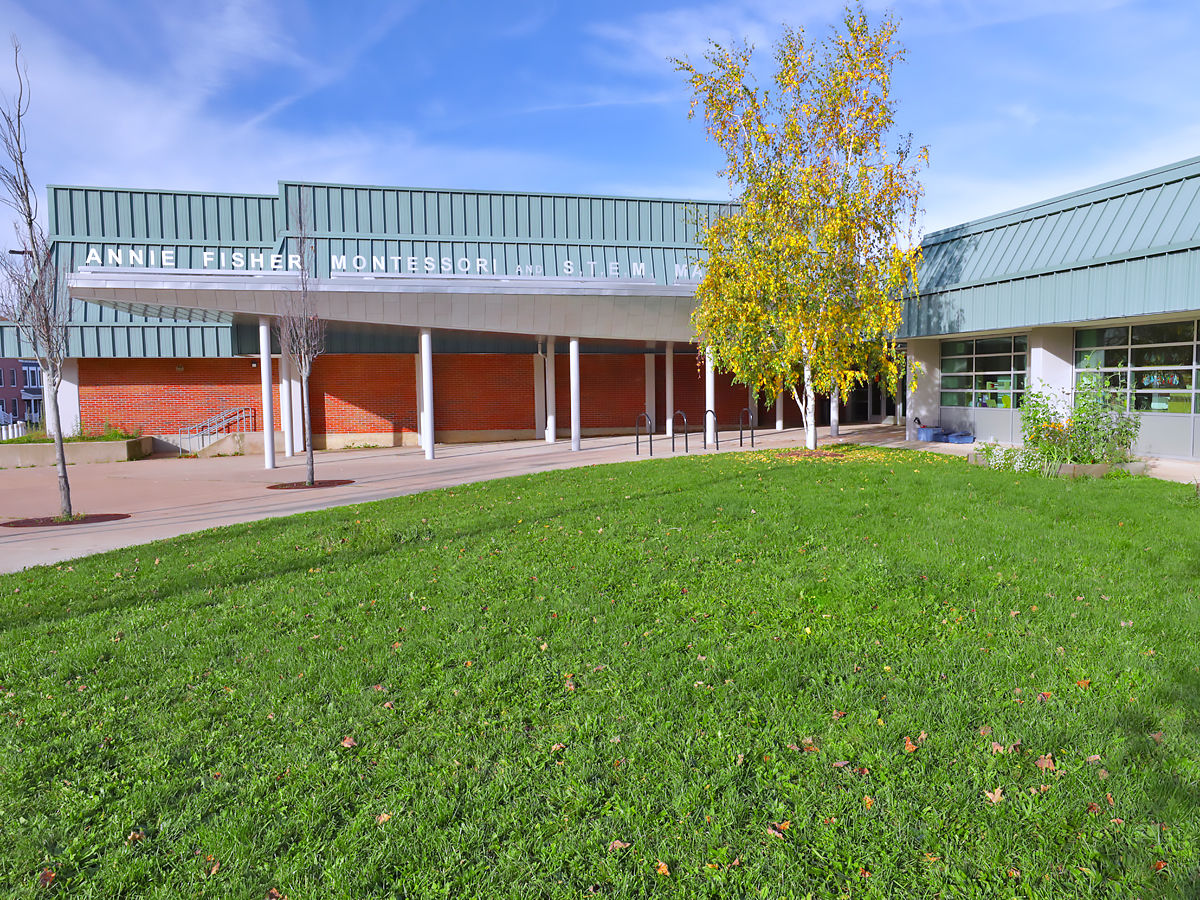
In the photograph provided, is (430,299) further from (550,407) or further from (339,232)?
(339,232)

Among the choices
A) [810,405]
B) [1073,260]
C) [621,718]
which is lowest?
[621,718]

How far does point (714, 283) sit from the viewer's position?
15.0m

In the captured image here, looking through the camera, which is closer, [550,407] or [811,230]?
[811,230]

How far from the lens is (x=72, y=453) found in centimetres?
2081

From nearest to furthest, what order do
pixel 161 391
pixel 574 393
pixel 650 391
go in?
1. pixel 574 393
2. pixel 161 391
3. pixel 650 391

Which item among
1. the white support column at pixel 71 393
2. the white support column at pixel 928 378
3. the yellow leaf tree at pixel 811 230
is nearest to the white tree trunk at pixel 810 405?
the yellow leaf tree at pixel 811 230

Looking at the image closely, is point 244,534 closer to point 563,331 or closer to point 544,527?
point 544,527

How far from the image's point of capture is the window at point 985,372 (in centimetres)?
2009

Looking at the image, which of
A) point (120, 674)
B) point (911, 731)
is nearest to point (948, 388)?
point (911, 731)

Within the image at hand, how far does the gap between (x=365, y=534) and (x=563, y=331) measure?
1282 cm

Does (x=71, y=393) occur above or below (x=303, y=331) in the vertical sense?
below

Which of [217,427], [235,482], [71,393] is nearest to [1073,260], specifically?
[235,482]

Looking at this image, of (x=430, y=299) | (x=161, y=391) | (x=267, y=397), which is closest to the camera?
(x=267, y=397)

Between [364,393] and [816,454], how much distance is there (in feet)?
54.4
